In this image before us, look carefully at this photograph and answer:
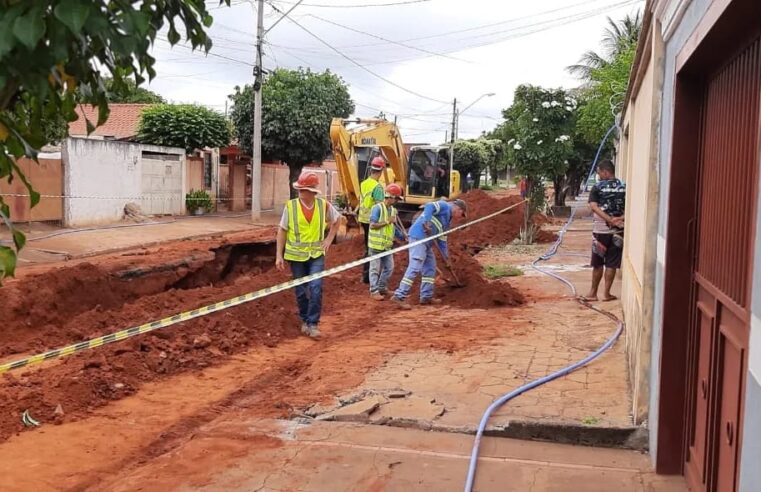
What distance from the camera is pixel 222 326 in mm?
8297

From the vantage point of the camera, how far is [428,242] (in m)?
10.1

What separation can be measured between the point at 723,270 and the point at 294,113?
2576 cm

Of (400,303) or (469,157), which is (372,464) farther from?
(469,157)

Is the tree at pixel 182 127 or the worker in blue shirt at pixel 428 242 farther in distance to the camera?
the tree at pixel 182 127

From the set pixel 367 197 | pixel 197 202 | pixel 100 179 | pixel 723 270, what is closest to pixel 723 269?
pixel 723 270

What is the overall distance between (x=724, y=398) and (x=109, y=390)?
4966 mm

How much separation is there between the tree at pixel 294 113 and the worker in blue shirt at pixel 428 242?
18.6 metres

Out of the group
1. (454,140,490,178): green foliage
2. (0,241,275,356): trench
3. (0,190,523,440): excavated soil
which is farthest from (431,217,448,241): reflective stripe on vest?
(454,140,490,178): green foliage

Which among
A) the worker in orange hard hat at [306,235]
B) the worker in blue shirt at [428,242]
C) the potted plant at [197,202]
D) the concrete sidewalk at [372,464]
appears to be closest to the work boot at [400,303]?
the worker in blue shirt at [428,242]

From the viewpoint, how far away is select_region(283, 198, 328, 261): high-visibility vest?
26.3 ft

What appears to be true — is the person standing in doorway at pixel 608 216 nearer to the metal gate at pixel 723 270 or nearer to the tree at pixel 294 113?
the metal gate at pixel 723 270

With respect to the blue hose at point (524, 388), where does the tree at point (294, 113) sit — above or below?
above

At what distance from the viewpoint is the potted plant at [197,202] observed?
25.9 metres

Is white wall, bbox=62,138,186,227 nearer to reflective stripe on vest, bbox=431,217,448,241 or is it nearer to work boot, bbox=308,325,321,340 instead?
reflective stripe on vest, bbox=431,217,448,241
